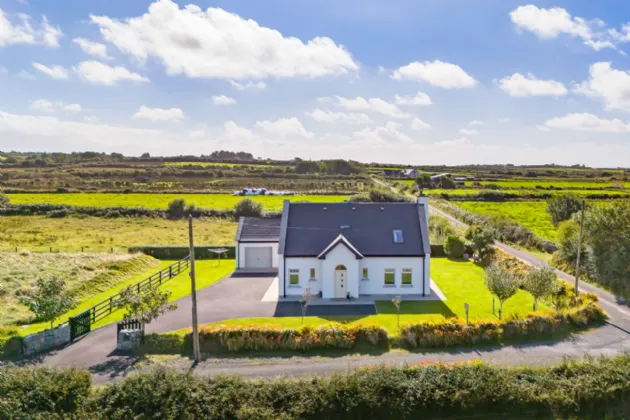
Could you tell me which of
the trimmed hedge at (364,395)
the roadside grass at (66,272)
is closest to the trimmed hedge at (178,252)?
the roadside grass at (66,272)

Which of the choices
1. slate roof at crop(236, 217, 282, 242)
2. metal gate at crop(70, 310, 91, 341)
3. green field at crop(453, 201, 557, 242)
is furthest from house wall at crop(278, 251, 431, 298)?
green field at crop(453, 201, 557, 242)

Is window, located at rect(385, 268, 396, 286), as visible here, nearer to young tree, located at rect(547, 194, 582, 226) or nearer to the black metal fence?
the black metal fence

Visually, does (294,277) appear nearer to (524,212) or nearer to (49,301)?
(49,301)

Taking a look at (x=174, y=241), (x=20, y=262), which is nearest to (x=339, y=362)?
(x=20, y=262)

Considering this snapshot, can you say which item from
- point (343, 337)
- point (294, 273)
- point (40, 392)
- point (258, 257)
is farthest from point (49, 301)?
point (258, 257)

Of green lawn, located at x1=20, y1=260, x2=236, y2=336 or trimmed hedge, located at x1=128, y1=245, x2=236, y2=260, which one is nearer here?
green lawn, located at x1=20, y1=260, x2=236, y2=336

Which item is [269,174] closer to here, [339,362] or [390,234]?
[390,234]
